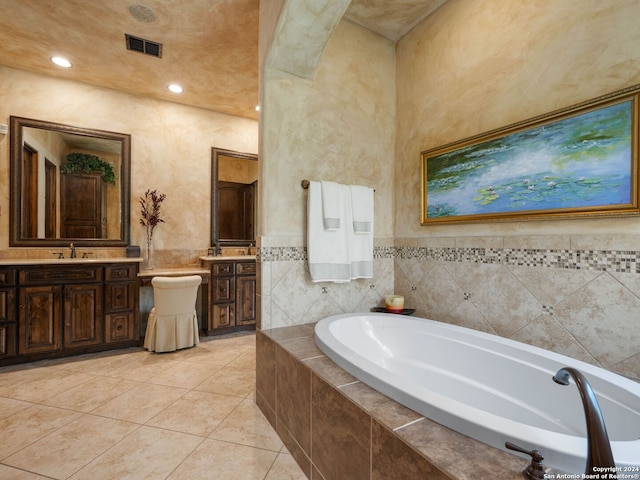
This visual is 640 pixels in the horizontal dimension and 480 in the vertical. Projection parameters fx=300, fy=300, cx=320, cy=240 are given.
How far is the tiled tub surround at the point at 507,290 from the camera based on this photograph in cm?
135

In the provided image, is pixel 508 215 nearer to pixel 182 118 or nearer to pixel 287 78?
pixel 287 78

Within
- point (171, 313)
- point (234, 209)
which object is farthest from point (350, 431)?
point (234, 209)

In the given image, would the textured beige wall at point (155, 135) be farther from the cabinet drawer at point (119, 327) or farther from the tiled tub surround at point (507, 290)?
the tiled tub surround at point (507, 290)

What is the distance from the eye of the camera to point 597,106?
1403 millimetres

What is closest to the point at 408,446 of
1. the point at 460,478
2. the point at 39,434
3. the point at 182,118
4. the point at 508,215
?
the point at 460,478

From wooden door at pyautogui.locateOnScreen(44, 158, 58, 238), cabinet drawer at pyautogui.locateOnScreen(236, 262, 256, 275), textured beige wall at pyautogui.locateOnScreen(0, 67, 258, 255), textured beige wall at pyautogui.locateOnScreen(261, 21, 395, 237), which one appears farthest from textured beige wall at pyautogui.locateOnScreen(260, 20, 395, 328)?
wooden door at pyautogui.locateOnScreen(44, 158, 58, 238)

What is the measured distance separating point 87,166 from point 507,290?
3981 mm

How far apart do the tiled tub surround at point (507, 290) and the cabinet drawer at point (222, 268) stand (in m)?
1.53

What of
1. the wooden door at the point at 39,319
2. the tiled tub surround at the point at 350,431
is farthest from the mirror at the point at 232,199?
the tiled tub surround at the point at 350,431

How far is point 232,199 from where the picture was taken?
3.86 metres

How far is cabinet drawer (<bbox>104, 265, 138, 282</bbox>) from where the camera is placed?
9.37 ft

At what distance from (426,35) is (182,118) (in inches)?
111

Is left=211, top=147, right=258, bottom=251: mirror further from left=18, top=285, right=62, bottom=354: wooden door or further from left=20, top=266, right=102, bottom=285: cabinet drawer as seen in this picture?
left=18, top=285, right=62, bottom=354: wooden door

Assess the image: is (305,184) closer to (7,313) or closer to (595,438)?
(595,438)
